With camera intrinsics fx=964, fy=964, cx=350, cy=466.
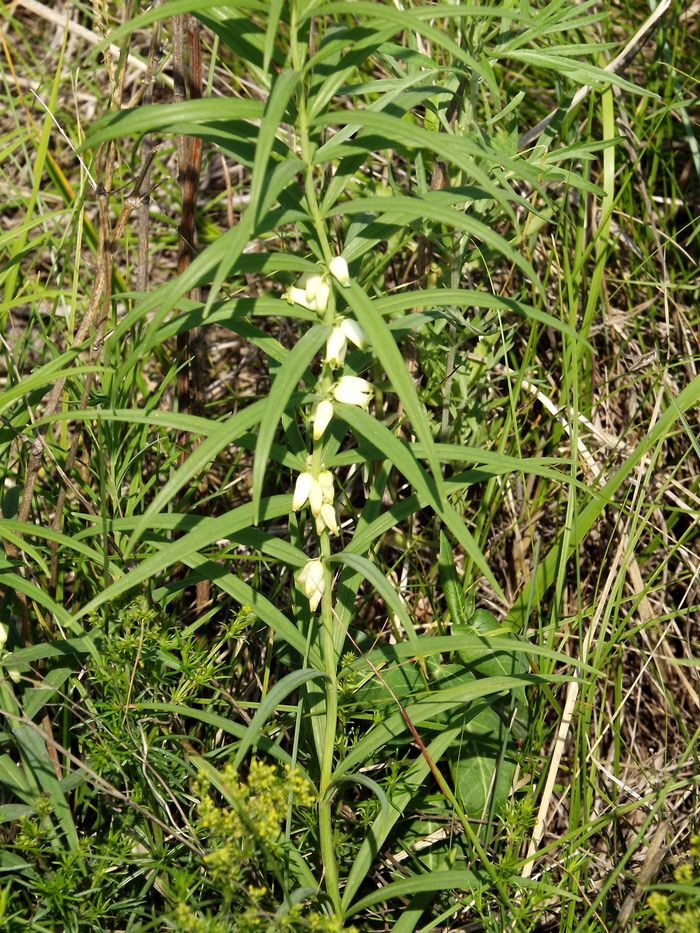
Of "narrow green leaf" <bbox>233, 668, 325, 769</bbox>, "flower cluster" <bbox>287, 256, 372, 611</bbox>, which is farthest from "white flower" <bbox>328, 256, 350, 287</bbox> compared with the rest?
"narrow green leaf" <bbox>233, 668, 325, 769</bbox>

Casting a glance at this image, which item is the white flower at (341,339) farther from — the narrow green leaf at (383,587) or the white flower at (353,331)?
the narrow green leaf at (383,587)

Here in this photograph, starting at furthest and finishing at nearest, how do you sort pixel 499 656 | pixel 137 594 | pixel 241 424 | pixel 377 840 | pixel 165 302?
pixel 499 656 → pixel 137 594 → pixel 377 840 → pixel 241 424 → pixel 165 302

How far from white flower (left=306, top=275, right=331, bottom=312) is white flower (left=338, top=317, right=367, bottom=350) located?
0.14 ft

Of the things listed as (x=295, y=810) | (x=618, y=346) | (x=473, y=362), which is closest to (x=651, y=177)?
(x=618, y=346)

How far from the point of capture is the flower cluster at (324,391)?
1.44 meters

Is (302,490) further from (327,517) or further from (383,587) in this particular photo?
(383,587)

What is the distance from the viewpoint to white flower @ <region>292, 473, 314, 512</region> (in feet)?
4.94

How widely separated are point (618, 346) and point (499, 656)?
109 cm

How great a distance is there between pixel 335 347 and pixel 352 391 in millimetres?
85

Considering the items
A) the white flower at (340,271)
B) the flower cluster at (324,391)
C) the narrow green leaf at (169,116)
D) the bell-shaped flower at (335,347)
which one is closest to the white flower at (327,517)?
the flower cluster at (324,391)

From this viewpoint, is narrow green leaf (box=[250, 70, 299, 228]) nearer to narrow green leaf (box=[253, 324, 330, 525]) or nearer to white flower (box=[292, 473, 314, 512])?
narrow green leaf (box=[253, 324, 330, 525])

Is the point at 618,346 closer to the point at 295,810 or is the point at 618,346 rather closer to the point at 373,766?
the point at 373,766

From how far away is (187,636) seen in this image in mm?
1978

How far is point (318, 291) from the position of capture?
144cm
